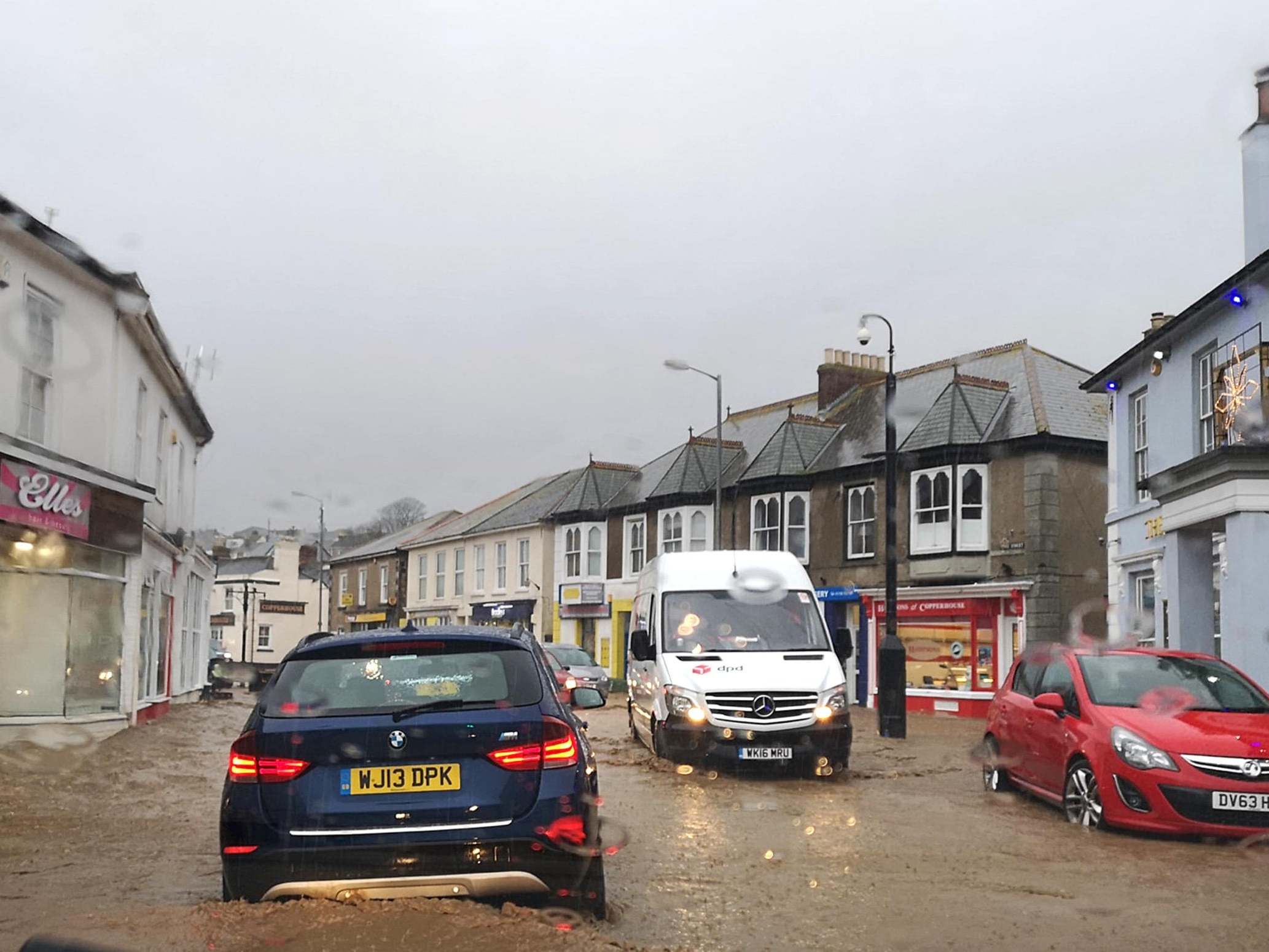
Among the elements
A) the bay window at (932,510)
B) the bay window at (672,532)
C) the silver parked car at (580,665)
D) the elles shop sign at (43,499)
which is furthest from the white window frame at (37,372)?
the bay window at (672,532)

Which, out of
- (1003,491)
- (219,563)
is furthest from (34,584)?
(219,563)

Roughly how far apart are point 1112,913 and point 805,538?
1085 inches

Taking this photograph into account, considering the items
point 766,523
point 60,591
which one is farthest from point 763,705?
point 766,523

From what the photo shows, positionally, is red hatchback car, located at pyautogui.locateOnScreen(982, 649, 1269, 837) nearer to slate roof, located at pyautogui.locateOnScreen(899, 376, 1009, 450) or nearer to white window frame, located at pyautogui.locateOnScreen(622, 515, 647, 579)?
slate roof, located at pyautogui.locateOnScreen(899, 376, 1009, 450)

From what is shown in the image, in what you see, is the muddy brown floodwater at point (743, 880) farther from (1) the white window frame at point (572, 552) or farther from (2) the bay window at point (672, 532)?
(1) the white window frame at point (572, 552)

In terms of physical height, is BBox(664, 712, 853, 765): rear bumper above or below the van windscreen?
below

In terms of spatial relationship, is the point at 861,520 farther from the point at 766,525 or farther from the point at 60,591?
the point at 60,591

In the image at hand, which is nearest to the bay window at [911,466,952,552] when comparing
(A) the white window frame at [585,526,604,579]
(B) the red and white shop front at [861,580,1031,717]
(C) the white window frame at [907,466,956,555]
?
(C) the white window frame at [907,466,956,555]

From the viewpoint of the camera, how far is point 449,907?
572 centimetres

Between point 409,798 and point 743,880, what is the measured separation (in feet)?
9.15

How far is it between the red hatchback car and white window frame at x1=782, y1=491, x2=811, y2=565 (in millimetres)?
22483

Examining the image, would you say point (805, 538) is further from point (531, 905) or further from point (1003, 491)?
point (531, 905)

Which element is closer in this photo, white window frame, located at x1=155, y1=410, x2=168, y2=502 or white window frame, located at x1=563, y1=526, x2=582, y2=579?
white window frame, located at x1=155, y1=410, x2=168, y2=502

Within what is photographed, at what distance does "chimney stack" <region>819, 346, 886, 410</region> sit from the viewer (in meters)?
38.1
